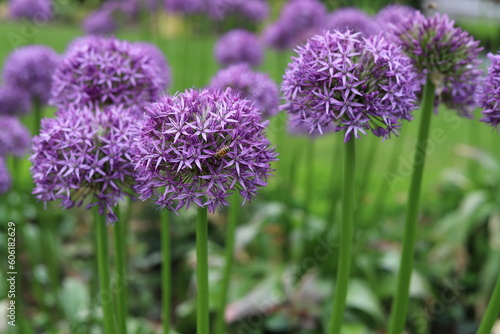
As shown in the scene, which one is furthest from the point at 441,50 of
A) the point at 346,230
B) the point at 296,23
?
the point at 296,23

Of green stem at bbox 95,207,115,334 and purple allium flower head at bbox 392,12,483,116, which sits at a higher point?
purple allium flower head at bbox 392,12,483,116

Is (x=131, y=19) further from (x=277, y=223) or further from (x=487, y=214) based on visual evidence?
(x=487, y=214)

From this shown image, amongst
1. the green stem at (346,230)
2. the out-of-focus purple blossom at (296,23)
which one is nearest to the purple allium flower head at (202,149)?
the green stem at (346,230)

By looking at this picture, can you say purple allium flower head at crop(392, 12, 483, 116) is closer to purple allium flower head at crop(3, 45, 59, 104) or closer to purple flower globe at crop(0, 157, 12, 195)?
purple allium flower head at crop(3, 45, 59, 104)

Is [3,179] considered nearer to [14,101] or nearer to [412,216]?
[14,101]

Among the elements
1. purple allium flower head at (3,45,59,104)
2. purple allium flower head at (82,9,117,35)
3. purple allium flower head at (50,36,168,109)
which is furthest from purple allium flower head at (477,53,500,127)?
purple allium flower head at (82,9,117,35)
